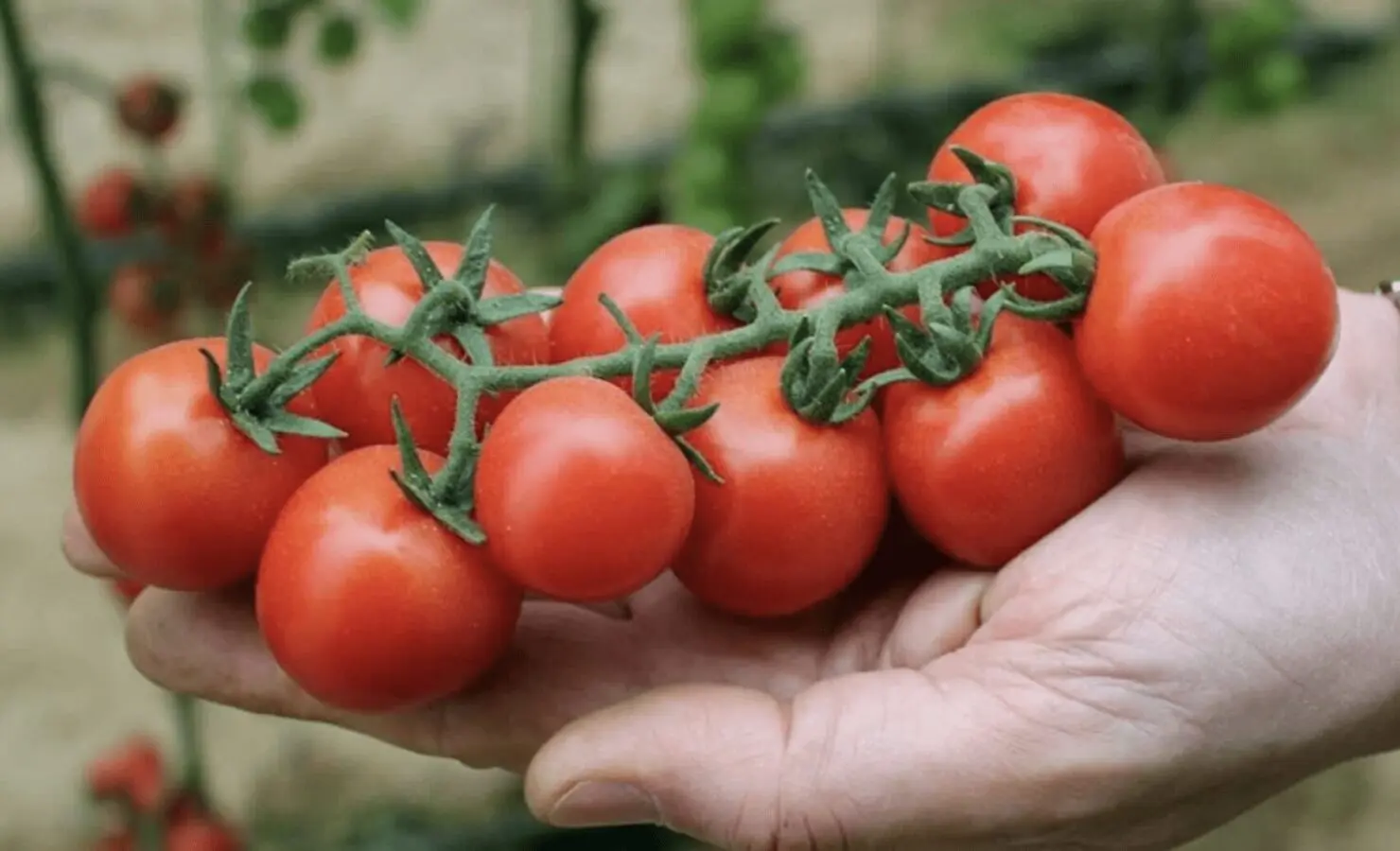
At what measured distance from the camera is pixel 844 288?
0.83 meters

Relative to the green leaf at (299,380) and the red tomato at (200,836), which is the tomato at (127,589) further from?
the green leaf at (299,380)

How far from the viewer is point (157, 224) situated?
1.46 meters

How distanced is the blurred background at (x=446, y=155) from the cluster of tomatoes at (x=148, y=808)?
0.22 metres

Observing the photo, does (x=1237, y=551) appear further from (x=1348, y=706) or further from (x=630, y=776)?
(x=630, y=776)

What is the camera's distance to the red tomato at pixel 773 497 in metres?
0.77

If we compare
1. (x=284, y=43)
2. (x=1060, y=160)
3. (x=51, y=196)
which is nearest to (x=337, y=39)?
(x=284, y=43)

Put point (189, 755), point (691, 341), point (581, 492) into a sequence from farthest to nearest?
point (189, 755), point (691, 341), point (581, 492)

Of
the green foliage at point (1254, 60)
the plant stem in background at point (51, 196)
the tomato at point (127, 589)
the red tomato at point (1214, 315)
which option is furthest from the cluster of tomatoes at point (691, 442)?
the green foliage at point (1254, 60)

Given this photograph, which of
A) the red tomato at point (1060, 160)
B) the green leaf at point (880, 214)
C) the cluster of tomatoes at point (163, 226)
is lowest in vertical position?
the cluster of tomatoes at point (163, 226)

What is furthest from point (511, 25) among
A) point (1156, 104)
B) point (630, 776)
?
point (630, 776)

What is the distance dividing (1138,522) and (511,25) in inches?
84.4

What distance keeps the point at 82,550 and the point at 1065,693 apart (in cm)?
60

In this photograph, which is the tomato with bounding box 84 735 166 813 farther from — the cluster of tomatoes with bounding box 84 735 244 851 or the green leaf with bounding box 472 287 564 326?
the green leaf with bounding box 472 287 564 326

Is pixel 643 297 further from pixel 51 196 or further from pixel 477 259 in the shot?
pixel 51 196
